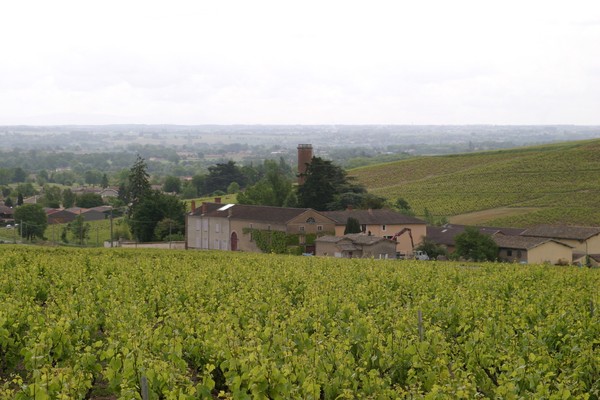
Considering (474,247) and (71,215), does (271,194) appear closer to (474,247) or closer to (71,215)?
(474,247)

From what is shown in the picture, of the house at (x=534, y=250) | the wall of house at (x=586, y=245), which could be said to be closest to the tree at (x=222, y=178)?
the wall of house at (x=586, y=245)

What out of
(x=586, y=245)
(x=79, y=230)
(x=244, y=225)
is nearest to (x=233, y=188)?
(x=79, y=230)

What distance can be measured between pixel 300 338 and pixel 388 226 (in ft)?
175

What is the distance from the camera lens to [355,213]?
71375mm

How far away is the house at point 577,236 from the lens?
221 feet

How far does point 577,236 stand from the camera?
6788 cm

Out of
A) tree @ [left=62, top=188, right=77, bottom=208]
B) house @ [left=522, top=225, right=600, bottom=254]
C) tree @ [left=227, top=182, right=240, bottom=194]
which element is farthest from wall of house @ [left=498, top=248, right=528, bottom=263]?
tree @ [left=62, top=188, right=77, bottom=208]

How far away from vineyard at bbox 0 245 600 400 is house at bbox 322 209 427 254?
3957 centimetres

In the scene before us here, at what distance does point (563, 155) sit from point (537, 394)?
115309 mm

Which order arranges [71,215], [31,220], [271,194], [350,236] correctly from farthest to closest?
[71,215] < [31,220] < [271,194] < [350,236]

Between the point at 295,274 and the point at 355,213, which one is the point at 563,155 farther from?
the point at 295,274

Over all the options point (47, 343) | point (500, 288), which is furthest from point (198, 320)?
point (500, 288)

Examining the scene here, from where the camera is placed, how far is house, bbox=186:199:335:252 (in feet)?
214

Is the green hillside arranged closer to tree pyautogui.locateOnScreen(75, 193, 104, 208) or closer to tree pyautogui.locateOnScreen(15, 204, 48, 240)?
tree pyautogui.locateOnScreen(15, 204, 48, 240)
